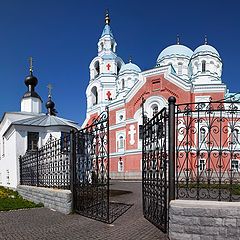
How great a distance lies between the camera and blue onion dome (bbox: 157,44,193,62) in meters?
39.4

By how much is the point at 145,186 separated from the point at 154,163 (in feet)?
3.50

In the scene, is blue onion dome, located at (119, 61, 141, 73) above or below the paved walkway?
above

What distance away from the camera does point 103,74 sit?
139ft

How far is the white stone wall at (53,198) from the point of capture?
803cm

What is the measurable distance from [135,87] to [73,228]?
26.0m

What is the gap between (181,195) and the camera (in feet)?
18.1

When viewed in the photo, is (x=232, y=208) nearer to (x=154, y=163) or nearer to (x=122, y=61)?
(x=154, y=163)

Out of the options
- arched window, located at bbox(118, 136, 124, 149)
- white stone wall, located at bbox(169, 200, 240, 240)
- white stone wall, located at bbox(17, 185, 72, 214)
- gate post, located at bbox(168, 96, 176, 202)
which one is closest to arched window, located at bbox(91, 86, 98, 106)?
arched window, located at bbox(118, 136, 124, 149)

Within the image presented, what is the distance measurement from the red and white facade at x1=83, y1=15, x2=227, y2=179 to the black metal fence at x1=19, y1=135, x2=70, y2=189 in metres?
17.2

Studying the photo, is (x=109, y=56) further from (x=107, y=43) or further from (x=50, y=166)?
(x=50, y=166)

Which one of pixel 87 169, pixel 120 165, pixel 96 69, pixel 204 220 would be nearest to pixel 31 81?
pixel 120 165

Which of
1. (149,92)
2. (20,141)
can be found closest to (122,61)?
(149,92)

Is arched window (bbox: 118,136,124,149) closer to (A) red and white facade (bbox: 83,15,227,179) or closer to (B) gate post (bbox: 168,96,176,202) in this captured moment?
(A) red and white facade (bbox: 83,15,227,179)

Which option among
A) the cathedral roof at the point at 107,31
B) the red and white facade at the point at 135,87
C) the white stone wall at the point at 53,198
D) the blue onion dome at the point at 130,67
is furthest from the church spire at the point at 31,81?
the cathedral roof at the point at 107,31
